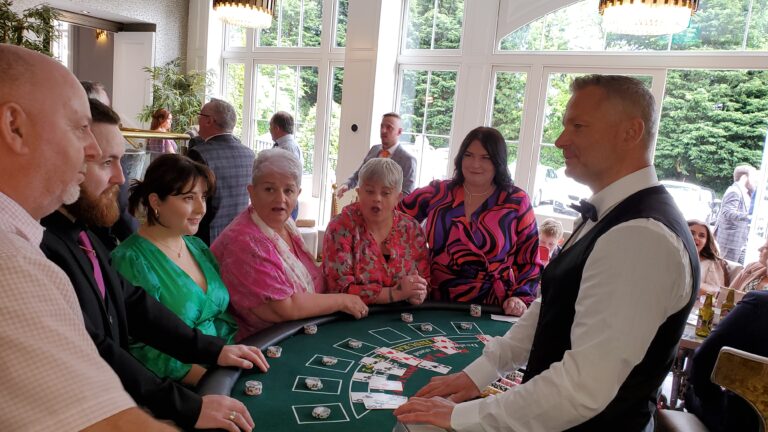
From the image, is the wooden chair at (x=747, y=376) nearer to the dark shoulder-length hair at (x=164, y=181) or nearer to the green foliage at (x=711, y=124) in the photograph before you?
the dark shoulder-length hair at (x=164, y=181)

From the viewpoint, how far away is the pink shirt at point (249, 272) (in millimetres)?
2279

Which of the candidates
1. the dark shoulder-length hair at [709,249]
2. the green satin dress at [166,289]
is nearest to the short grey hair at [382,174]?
the green satin dress at [166,289]

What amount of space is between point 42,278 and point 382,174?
79.3 inches

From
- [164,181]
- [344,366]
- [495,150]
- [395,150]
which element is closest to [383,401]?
[344,366]

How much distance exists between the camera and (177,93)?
912 centimetres

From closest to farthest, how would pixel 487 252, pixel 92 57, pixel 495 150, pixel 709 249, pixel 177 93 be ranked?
pixel 487 252, pixel 495 150, pixel 709 249, pixel 177 93, pixel 92 57

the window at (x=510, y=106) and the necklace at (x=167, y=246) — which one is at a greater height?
the window at (x=510, y=106)

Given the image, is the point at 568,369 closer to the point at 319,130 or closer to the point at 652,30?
the point at 652,30

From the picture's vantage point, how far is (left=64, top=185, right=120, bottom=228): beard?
147 cm

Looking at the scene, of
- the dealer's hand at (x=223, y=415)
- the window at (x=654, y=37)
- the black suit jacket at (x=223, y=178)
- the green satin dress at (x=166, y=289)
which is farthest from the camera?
the window at (x=654, y=37)

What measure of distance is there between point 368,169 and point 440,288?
2.54ft

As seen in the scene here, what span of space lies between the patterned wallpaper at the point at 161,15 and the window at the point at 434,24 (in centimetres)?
446

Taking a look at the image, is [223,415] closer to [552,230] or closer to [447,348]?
[447,348]

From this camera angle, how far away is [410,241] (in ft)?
9.39
